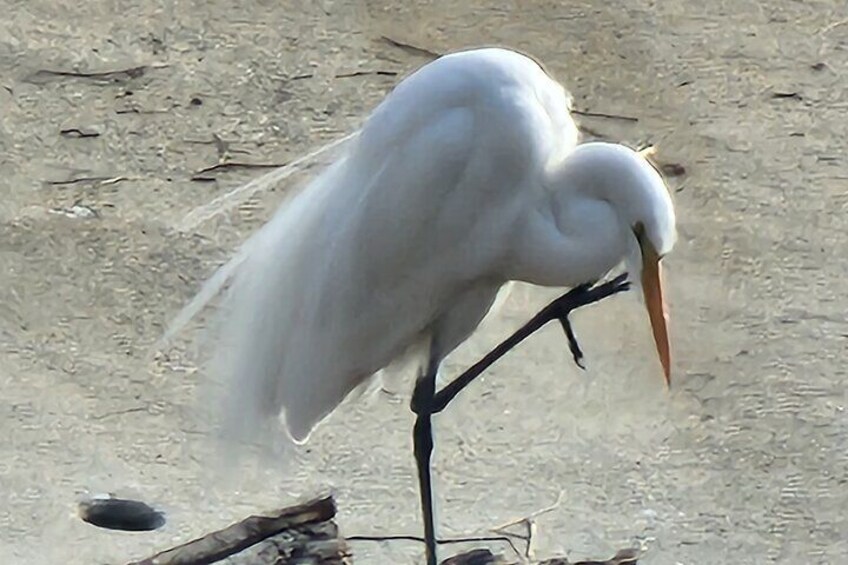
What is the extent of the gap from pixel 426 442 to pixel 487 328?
1.00 meters

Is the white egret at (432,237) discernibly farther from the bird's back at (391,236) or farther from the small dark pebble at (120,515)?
the small dark pebble at (120,515)

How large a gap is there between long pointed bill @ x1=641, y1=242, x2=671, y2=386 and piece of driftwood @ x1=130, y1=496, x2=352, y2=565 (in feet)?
2.25

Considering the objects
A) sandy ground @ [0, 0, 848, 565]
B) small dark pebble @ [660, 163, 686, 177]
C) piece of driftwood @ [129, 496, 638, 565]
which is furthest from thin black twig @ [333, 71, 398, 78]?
piece of driftwood @ [129, 496, 638, 565]

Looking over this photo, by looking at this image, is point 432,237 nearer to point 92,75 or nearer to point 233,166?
point 233,166

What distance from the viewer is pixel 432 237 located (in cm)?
297

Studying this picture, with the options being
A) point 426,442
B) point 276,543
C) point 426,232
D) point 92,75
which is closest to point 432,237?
point 426,232

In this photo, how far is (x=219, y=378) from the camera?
3.30m

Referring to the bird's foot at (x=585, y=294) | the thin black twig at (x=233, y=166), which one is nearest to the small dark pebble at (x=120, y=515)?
the bird's foot at (x=585, y=294)

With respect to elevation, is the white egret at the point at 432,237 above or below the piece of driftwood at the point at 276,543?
above

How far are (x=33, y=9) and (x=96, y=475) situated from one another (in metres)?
2.41

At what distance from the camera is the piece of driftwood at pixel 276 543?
3.12 meters

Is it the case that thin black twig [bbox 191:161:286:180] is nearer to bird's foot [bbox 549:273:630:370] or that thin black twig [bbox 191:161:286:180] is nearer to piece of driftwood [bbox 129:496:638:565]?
piece of driftwood [bbox 129:496:638:565]

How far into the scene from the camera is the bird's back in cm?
286

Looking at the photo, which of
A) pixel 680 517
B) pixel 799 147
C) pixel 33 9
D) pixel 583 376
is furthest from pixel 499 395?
pixel 33 9
